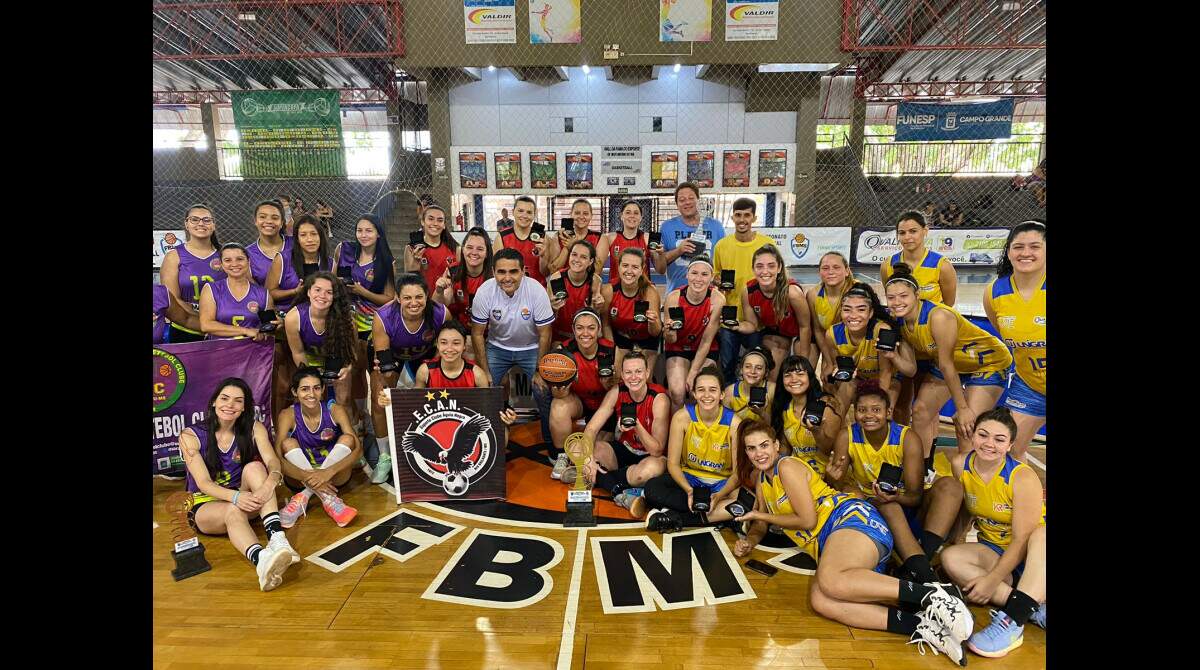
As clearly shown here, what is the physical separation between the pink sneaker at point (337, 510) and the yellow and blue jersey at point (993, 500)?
353 centimetres

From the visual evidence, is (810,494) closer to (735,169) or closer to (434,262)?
(434,262)

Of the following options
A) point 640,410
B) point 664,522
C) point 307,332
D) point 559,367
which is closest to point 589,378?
point 559,367

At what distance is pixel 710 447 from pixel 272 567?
97.6 inches

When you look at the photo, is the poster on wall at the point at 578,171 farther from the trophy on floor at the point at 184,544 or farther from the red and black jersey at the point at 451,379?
the trophy on floor at the point at 184,544

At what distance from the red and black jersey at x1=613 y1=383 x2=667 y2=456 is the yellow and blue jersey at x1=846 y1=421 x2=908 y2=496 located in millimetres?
Result: 1213

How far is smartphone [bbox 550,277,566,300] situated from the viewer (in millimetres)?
4527

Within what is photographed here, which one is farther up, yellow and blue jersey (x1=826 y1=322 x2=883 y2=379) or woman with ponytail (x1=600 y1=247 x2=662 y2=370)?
woman with ponytail (x1=600 y1=247 x2=662 y2=370)

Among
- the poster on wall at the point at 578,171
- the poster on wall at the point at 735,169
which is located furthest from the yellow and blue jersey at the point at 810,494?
the poster on wall at the point at 578,171

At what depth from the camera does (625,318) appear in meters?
4.54

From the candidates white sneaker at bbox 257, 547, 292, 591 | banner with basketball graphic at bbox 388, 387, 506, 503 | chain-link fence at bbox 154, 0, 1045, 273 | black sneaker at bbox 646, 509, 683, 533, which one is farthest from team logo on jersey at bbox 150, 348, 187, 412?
chain-link fence at bbox 154, 0, 1045, 273

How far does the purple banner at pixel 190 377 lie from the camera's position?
156 inches

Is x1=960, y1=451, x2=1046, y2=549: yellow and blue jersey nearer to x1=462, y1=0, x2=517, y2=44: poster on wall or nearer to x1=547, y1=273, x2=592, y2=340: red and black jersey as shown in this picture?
x1=547, y1=273, x2=592, y2=340: red and black jersey

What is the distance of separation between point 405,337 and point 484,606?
2094 millimetres
